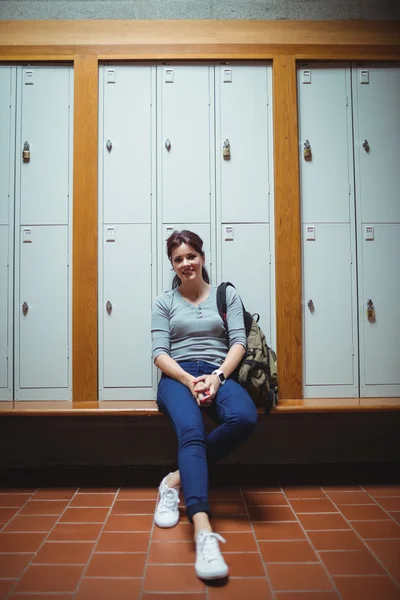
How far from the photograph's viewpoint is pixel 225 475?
233 centimetres

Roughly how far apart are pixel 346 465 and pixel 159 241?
70.8 inches

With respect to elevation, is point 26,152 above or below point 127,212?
above

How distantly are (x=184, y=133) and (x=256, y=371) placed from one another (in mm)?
1485

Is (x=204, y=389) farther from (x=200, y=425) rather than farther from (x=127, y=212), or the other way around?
(x=127, y=212)

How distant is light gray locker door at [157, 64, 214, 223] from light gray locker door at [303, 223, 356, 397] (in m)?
0.74

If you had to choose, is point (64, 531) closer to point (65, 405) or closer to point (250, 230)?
point (65, 405)

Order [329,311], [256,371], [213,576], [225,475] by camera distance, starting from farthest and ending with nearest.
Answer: [329,311]
[225,475]
[256,371]
[213,576]

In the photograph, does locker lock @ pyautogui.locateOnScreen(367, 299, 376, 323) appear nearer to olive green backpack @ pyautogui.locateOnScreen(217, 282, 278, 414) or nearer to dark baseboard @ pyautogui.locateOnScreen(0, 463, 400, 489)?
olive green backpack @ pyautogui.locateOnScreen(217, 282, 278, 414)

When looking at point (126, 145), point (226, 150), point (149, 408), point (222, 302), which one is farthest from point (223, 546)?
point (126, 145)

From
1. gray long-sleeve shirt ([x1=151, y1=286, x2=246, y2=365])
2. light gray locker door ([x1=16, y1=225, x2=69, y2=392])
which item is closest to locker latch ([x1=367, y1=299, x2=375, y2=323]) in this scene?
gray long-sleeve shirt ([x1=151, y1=286, x2=246, y2=365])

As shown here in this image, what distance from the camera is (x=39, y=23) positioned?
240cm

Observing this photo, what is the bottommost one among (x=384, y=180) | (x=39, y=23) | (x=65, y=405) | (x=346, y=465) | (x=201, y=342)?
(x=346, y=465)

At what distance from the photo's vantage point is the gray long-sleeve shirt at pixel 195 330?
6.52 feet

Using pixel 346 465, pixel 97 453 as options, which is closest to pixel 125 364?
pixel 97 453
